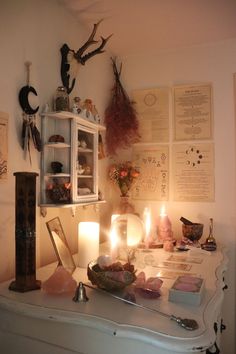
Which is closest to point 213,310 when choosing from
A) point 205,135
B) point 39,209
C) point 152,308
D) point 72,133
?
point 152,308

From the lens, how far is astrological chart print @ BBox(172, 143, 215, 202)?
211 cm

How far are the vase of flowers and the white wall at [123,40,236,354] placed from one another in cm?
30

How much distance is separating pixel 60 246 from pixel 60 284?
294 millimetres

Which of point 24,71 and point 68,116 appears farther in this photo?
point 68,116

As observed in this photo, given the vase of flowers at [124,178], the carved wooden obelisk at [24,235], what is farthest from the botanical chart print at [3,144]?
the vase of flowers at [124,178]

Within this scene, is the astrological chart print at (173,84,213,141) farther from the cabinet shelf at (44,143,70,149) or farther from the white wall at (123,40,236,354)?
the cabinet shelf at (44,143,70,149)

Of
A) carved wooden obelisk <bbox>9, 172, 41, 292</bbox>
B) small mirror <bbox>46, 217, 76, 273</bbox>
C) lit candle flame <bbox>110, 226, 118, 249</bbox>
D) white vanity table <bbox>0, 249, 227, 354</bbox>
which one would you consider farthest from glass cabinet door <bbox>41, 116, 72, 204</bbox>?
white vanity table <bbox>0, 249, 227, 354</bbox>

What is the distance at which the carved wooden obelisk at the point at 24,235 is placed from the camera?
3.59ft

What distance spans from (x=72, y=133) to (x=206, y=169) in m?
1.03

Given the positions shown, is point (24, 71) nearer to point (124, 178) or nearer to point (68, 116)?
point (68, 116)

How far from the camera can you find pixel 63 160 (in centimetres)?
157

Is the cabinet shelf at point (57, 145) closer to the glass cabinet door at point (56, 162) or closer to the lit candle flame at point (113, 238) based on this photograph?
the glass cabinet door at point (56, 162)

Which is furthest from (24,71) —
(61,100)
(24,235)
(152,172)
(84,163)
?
(152,172)

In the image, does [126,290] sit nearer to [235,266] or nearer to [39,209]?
[39,209]
